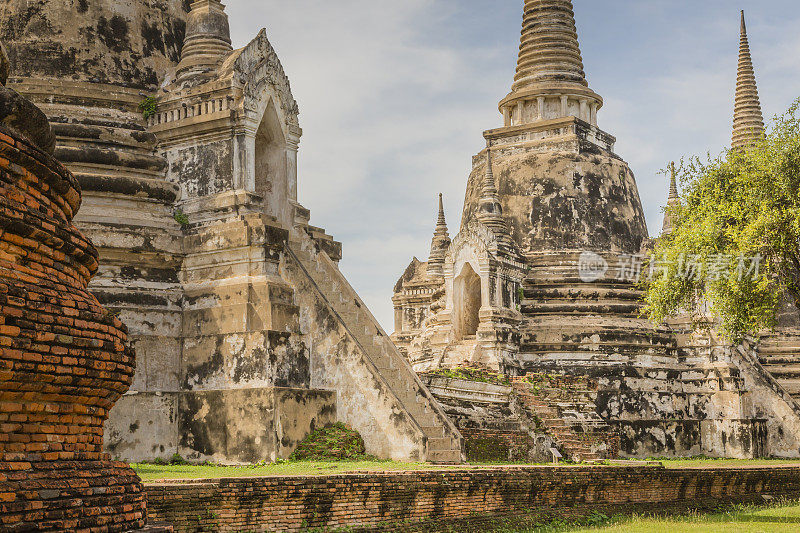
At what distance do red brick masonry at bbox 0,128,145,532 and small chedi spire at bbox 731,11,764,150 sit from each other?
29.4 m

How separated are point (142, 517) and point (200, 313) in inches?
392

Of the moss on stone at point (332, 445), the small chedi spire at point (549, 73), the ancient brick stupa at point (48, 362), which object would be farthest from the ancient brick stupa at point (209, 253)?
the small chedi spire at point (549, 73)

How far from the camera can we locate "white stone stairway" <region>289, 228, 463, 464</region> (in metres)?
15.6

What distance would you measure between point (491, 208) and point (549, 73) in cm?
490

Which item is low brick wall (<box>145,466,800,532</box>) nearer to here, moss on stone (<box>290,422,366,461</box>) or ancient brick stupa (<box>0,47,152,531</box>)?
moss on stone (<box>290,422,366,461</box>)

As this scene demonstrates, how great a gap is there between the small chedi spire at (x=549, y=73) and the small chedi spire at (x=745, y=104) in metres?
6.31

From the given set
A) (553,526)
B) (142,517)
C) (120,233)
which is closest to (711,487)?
(553,526)

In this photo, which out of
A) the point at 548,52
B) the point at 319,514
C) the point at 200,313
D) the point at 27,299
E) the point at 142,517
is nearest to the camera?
the point at 27,299

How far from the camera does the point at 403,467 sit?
1337 cm

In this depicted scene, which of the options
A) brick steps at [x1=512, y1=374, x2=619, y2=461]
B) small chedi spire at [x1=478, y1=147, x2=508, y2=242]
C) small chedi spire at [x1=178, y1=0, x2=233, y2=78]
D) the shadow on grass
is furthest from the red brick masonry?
small chedi spire at [x1=478, y1=147, x2=508, y2=242]

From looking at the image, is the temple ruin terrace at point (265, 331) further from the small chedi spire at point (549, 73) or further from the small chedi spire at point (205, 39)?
the small chedi spire at point (549, 73)

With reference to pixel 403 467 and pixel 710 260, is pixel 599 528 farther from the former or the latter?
pixel 710 260

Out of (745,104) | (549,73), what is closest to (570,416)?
(549,73)

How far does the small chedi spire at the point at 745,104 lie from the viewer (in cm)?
3275
